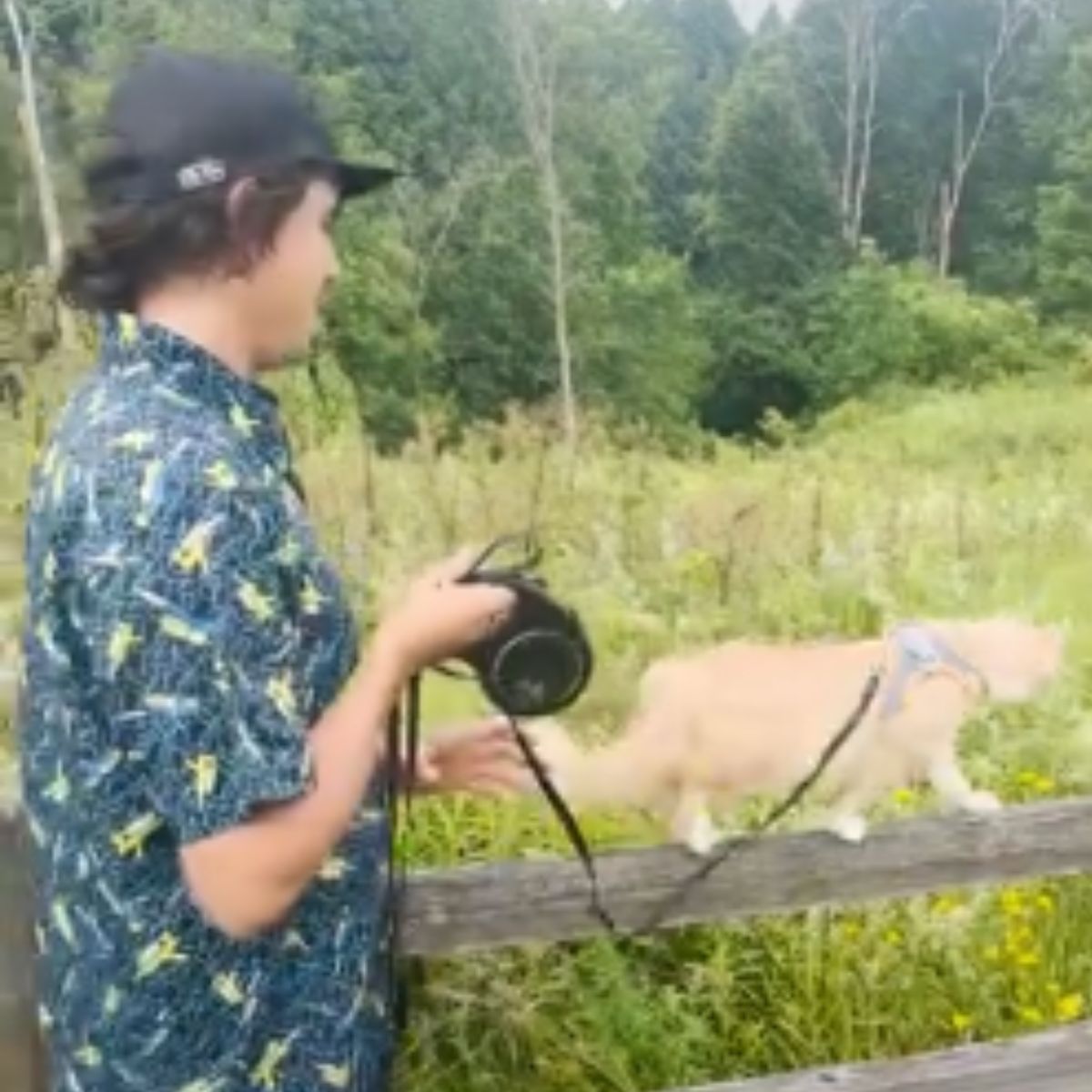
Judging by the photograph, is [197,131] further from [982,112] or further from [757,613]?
[982,112]

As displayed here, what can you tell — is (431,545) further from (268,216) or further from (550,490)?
(268,216)

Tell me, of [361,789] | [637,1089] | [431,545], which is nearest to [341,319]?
[431,545]

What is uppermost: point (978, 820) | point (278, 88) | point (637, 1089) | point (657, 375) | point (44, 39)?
point (44, 39)

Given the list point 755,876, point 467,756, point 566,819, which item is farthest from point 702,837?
point 467,756

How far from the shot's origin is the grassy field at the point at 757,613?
193cm

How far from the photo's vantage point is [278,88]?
100cm

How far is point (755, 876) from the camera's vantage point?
5.21ft

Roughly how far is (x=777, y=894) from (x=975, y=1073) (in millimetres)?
229

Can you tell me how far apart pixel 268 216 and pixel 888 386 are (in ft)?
4.46

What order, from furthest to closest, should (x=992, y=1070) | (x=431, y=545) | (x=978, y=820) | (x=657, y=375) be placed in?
(x=657, y=375)
(x=431, y=545)
(x=978, y=820)
(x=992, y=1070)

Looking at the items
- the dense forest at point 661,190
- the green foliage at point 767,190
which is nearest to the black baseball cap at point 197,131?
the dense forest at point 661,190

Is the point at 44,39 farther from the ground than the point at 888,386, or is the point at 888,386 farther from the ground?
the point at 44,39

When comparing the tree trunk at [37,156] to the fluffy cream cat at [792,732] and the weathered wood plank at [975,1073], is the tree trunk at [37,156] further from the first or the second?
the weathered wood plank at [975,1073]

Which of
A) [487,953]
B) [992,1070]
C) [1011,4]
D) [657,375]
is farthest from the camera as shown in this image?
[1011,4]
